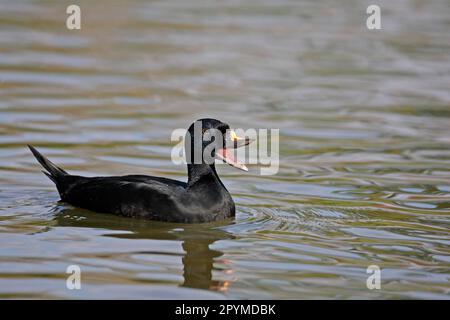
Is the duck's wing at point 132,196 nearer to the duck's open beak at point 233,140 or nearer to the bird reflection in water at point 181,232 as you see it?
the bird reflection in water at point 181,232

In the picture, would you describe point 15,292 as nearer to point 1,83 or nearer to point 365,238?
point 365,238

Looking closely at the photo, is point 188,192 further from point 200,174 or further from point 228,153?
point 228,153

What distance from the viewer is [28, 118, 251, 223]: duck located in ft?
28.4

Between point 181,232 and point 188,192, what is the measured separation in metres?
0.42

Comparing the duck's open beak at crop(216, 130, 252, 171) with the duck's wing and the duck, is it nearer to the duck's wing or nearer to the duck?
the duck

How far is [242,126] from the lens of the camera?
1262cm

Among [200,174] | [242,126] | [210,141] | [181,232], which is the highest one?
[210,141]

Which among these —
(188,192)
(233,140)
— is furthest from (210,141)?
(188,192)

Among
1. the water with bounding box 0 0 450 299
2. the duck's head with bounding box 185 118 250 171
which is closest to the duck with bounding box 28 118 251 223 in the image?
the duck's head with bounding box 185 118 250 171

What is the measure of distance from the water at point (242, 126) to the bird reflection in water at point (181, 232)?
2cm

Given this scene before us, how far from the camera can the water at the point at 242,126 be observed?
756 cm

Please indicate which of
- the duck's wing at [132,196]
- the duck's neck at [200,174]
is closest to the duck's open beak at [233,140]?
the duck's neck at [200,174]

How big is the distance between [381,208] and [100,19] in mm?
10066
